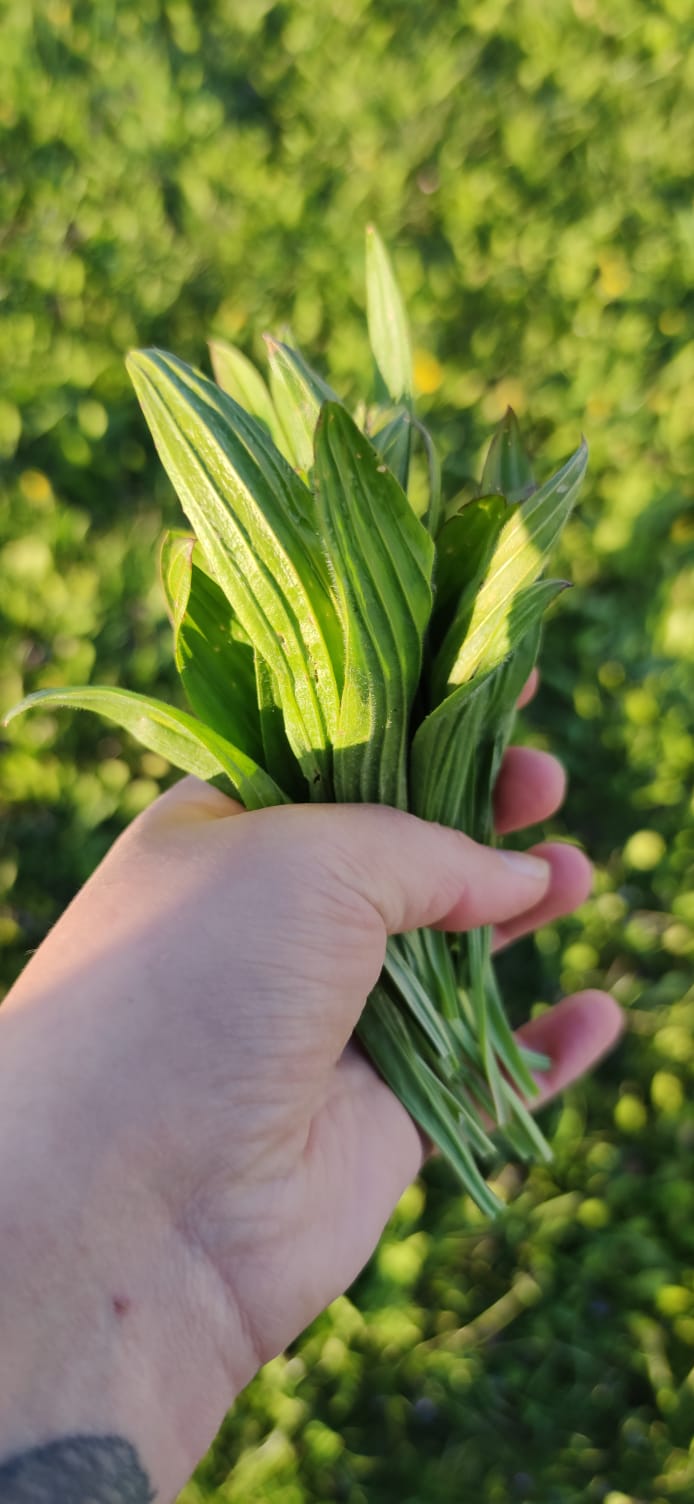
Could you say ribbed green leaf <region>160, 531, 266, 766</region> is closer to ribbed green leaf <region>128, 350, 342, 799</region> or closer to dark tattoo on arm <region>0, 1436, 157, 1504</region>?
ribbed green leaf <region>128, 350, 342, 799</region>

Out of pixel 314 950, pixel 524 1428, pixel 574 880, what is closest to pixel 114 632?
pixel 574 880

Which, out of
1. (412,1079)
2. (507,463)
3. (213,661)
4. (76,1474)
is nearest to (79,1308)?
(76,1474)

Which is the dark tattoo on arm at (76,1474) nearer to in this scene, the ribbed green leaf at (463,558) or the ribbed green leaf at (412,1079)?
the ribbed green leaf at (412,1079)

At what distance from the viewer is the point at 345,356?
2027 millimetres

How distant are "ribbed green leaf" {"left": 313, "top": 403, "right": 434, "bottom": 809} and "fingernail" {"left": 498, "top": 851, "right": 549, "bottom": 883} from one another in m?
0.31

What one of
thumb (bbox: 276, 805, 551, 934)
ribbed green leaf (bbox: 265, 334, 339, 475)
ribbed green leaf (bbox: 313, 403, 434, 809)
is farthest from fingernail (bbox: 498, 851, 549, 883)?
ribbed green leaf (bbox: 265, 334, 339, 475)

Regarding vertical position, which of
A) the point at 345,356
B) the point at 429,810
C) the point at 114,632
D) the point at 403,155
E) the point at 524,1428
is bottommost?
the point at 524,1428

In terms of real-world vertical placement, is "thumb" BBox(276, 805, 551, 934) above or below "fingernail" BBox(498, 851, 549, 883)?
above

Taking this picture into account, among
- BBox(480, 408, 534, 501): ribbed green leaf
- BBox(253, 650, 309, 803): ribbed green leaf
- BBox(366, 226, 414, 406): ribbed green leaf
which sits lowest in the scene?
BBox(253, 650, 309, 803): ribbed green leaf

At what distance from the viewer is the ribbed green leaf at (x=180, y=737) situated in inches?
38.5

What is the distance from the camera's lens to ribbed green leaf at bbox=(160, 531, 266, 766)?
1.06 m

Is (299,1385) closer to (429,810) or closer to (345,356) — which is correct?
(429,810)

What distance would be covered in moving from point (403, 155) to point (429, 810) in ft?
A: 5.58

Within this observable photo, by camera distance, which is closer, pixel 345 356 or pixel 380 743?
pixel 380 743
